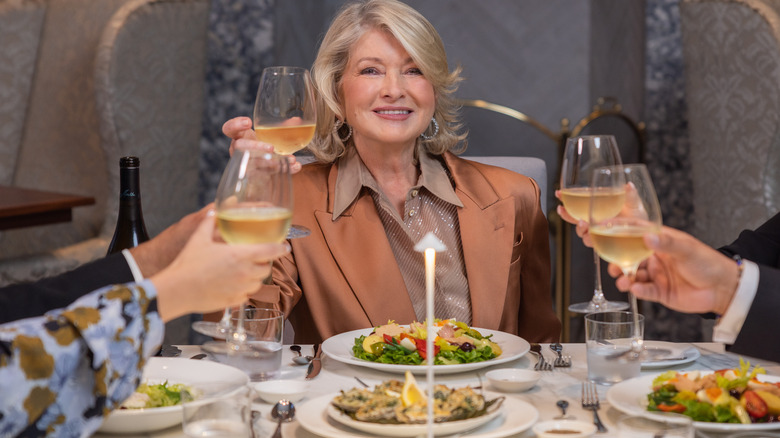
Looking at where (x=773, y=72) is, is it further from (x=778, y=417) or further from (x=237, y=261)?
(x=237, y=261)

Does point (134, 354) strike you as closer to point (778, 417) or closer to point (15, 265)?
point (778, 417)

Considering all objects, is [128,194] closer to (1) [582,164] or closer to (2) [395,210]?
(2) [395,210]

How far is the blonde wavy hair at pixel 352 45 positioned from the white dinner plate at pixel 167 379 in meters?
0.99

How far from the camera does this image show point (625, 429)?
1216mm

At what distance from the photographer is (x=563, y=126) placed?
4031 mm

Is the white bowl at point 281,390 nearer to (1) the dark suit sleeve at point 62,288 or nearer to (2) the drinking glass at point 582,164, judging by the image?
(1) the dark suit sleeve at point 62,288

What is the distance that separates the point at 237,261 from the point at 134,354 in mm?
174

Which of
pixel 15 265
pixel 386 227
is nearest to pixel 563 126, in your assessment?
pixel 386 227

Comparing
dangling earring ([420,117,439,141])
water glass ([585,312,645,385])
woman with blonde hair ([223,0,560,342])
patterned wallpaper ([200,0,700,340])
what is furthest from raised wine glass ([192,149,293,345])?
patterned wallpaper ([200,0,700,340])

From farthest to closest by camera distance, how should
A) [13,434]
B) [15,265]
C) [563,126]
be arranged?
[563,126] < [15,265] < [13,434]

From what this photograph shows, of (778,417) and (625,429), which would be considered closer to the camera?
(625,429)

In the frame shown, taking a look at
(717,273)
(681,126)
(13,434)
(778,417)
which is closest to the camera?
(13,434)

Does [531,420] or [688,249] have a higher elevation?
[688,249]

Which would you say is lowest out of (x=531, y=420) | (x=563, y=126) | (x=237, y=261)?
(x=531, y=420)
